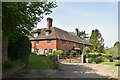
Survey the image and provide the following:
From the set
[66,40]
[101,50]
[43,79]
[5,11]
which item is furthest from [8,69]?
[101,50]

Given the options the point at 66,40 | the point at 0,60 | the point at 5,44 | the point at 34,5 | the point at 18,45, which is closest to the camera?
the point at 34,5

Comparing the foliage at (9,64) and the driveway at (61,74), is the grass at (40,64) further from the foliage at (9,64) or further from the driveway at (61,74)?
the foliage at (9,64)

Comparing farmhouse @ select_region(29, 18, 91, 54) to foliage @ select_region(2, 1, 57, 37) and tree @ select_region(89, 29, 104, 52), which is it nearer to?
tree @ select_region(89, 29, 104, 52)

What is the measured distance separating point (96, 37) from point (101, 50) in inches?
234

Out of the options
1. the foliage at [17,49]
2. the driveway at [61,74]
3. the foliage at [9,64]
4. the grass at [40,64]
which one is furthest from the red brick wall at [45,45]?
the foliage at [9,64]

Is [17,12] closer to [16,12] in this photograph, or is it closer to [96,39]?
[16,12]

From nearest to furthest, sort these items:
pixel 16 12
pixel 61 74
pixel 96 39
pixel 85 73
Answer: pixel 16 12 < pixel 61 74 < pixel 85 73 < pixel 96 39

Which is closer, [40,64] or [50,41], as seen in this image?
[40,64]

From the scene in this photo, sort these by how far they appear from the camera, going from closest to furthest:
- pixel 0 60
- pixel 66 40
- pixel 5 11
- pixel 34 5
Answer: pixel 5 11
pixel 34 5
pixel 0 60
pixel 66 40

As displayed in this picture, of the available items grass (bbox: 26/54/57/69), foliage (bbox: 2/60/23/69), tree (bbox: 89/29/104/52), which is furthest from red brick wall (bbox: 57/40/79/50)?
foliage (bbox: 2/60/23/69)

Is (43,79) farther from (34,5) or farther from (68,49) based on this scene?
(68,49)

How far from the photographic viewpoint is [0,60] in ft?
27.6

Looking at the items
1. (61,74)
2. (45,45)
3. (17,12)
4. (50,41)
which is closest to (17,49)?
(61,74)

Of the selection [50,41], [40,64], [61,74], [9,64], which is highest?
[50,41]
